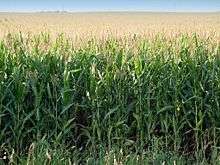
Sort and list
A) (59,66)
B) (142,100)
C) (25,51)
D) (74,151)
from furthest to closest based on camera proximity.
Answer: (25,51) → (59,66) → (142,100) → (74,151)

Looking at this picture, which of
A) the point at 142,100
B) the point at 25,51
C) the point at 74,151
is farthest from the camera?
the point at 25,51

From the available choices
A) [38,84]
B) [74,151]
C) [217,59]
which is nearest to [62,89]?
[38,84]

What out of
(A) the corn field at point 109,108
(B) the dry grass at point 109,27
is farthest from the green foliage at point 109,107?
(B) the dry grass at point 109,27

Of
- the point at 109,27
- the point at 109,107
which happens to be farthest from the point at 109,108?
the point at 109,27

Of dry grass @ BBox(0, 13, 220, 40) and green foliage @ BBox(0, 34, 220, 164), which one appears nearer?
green foliage @ BBox(0, 34, 220, 164)

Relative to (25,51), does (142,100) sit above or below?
below

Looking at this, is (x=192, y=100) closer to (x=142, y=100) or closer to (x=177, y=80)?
(x=177, y=80)

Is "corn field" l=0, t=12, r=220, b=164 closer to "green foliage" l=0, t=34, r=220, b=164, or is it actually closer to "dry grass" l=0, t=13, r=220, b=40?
"green foliage" l=0, t=34, r=220, b=164

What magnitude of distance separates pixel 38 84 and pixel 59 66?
428 mm

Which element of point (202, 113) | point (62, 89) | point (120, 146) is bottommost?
point (120, 146)

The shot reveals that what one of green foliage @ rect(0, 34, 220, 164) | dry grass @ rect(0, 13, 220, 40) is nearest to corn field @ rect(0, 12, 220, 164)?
green foliage @ rect(0, 34, 220, 164)

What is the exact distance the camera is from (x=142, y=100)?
456cm

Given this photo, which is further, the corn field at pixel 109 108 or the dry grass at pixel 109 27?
the dry grass at pixel 109 27

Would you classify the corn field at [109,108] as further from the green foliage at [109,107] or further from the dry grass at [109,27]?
the dry grass at [109,27]
